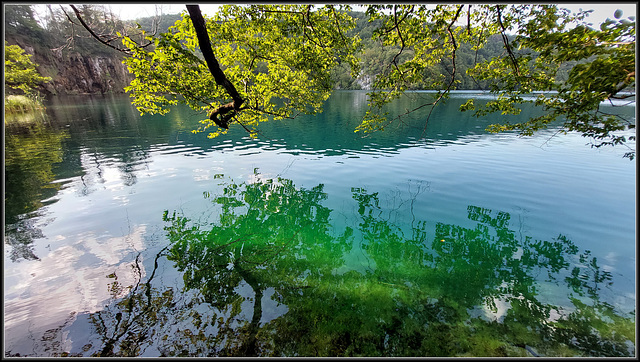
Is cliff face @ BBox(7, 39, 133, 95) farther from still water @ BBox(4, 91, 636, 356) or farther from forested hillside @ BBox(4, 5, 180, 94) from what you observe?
still water @ BBox(4, 91, 636, 356)

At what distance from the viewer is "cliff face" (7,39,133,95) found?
254 feet

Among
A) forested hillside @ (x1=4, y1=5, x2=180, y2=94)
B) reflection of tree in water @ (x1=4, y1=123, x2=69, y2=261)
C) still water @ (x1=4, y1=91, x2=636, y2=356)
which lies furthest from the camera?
forested hillside @ (x1=4, y1=5, x2=180, y2=94)

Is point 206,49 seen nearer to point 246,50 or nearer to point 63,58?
point 246,50

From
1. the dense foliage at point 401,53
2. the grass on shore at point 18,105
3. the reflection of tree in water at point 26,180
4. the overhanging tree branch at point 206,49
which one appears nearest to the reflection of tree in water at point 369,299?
the dense foliage at point 401,53

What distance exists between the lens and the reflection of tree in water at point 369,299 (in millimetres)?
6066

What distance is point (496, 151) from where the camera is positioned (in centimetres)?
2417

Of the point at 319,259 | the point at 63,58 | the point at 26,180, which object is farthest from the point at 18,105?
the point at 319,259

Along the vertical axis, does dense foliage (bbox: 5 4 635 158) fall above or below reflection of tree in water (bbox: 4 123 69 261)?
above

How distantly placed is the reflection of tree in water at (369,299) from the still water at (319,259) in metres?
0.05

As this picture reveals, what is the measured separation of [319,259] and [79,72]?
438 ft

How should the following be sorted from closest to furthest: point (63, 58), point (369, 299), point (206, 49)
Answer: point (206, 49) < point (369, 299) < point (63, 58)

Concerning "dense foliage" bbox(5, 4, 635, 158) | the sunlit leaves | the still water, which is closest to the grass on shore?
the still water

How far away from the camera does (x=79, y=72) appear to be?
93875 mm

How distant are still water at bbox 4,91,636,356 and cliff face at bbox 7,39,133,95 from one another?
92.3 metres
